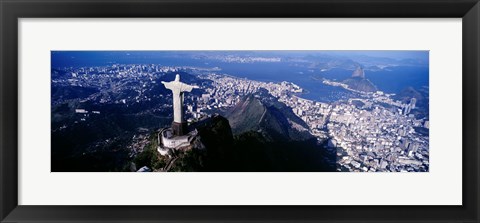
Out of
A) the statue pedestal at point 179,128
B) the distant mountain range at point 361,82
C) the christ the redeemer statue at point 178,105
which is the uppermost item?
the distant mountain range at point 361,82

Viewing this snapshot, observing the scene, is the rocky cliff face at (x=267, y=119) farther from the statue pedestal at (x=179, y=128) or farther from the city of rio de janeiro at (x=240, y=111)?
the statue pedestal at (x=179, y=128)

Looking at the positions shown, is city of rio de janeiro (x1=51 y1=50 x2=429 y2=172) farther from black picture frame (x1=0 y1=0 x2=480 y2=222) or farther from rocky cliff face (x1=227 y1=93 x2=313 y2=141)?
black picture frame (x1=0 y1=0 x2=480 y2=222)

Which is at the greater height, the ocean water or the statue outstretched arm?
the ocean water

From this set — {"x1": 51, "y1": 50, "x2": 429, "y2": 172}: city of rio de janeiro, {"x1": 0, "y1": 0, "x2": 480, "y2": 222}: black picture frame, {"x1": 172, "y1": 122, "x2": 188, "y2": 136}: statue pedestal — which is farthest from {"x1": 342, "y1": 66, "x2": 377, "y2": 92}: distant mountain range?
{"x1": 172, "y1": 122, "x2": 188, "y2": 136}: statue pedestal
